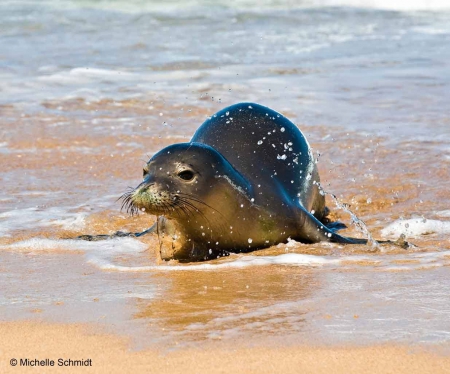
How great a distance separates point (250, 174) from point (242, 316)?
6.44ft

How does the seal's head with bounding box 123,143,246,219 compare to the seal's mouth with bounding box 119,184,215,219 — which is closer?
the seal's mouth with bounding box 119,184,215,219

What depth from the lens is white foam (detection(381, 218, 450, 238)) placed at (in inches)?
240

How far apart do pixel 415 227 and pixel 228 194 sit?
4.69 feet

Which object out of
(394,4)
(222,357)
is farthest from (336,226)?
(394,4)

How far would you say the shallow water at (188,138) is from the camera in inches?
169

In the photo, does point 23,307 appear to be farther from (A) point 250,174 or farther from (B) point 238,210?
(A) point 250,174

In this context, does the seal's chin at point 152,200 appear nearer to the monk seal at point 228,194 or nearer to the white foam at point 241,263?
the monk seal at point 228,194

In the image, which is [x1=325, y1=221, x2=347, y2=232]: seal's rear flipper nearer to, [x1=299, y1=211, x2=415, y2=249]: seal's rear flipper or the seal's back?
the seal's back

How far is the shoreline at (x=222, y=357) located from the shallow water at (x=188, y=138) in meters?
0.12

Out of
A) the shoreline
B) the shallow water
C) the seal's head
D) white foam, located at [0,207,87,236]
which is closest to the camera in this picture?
the shoreline

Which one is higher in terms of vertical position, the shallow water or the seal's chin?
the seal's chin

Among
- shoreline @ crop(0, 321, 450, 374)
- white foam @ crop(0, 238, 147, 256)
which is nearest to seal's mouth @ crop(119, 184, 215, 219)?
white foam @ crop(0, 238, 147, 256)

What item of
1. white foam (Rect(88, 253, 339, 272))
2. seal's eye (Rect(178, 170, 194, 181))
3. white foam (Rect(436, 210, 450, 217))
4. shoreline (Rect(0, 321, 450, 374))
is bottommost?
white foam (Rect(436, 210, 450, 217))

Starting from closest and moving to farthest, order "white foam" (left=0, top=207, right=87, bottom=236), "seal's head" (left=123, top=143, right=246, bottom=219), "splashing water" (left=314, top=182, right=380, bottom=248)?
1. "seal's head" (left=123, top=143, right=246, bottom=219)
2. "splashing water" (left=314, top=182, right=380, bottom=248)
3. "white foam" (left=0, top=207, right=87, bottom=236)
